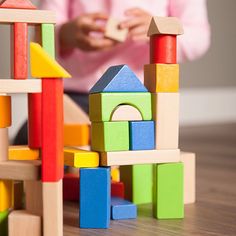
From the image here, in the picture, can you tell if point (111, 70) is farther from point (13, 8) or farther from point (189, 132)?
point (189, 132)

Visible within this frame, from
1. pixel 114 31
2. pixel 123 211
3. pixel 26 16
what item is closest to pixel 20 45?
pixel 26 16

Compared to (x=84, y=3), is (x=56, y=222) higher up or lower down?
lower down

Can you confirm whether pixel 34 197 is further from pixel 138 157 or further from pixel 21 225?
pixel 138 157

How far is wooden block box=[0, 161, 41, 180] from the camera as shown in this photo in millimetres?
628

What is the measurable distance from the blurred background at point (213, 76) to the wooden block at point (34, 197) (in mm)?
2098

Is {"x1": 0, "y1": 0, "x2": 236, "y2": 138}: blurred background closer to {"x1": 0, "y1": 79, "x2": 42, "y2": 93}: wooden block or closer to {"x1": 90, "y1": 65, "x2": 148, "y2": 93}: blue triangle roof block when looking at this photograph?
{"x1": 90, "y1": 65, "x2": 148, "y2": 93}: blue triangle roof block

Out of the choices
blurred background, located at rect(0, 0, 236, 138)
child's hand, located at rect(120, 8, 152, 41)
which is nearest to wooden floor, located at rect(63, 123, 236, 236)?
child's hand, located at rect(120, 8, 152, 41)

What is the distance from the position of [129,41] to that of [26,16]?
94 cm

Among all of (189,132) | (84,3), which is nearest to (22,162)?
(84,3)

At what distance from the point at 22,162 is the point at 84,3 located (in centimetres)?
108

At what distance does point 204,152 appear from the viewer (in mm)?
1669

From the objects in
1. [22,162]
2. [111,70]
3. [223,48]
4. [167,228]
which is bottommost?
[167,228]

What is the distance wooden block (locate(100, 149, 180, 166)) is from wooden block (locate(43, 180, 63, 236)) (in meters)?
0.12

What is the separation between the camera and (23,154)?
2.53 ft
